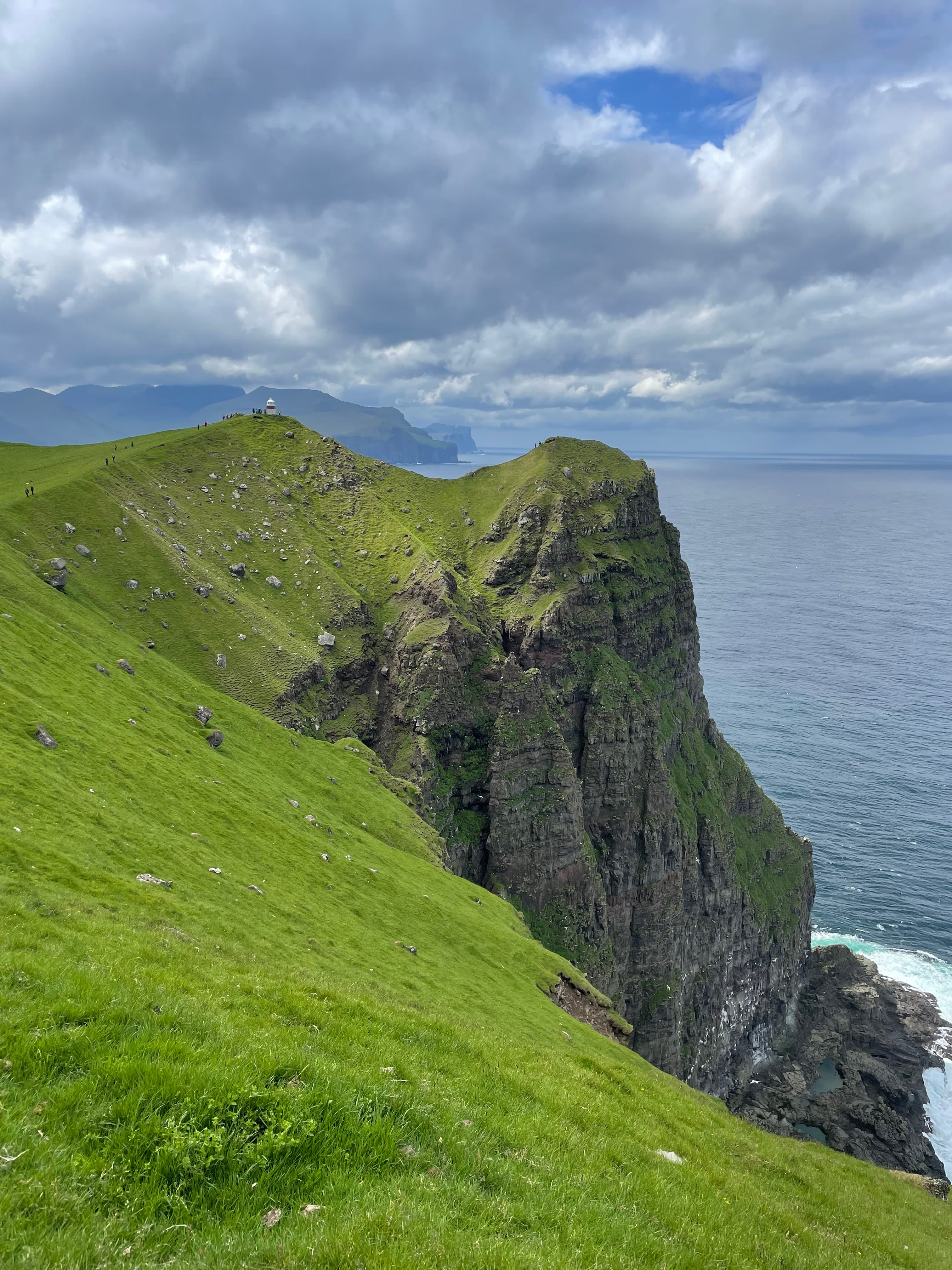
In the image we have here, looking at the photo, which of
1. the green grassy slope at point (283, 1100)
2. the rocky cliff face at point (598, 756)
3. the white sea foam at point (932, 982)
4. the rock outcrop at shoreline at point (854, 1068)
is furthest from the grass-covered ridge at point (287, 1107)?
the white sea foam at point (932, 982)

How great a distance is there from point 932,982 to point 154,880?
147 meters

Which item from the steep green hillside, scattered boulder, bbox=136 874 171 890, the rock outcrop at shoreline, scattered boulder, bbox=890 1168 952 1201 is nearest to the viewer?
scattered boulder, bbox=136 874 171 890

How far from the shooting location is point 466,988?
40719 mm

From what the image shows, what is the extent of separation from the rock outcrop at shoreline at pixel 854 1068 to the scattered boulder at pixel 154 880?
95.4 m

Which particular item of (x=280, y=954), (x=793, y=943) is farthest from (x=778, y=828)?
(x=280, y=954)

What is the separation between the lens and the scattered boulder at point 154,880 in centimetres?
3027

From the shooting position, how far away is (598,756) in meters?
116

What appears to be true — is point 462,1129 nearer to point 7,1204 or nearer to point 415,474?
point 7,1204

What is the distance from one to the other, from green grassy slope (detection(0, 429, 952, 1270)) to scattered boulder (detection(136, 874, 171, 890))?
536mm

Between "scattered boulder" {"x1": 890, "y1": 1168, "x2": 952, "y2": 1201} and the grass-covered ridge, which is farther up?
the grass-covered ridge

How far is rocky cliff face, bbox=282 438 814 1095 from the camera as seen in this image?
101 metres

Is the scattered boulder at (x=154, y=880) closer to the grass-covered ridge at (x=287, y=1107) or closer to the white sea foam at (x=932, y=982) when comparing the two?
the grass-covered ridge at (x=287, y=1107)

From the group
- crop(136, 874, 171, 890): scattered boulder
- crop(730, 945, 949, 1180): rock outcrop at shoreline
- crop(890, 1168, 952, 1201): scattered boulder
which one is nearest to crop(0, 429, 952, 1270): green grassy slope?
crop(136, 874, 171, 890): scattered boulder

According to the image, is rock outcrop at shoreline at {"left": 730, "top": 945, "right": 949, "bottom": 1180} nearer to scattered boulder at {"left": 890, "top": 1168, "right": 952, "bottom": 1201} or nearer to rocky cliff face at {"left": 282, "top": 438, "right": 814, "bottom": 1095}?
rocky cliff face at {"left": 282, "top": 438, "right": 814, "bottom": 1095}
